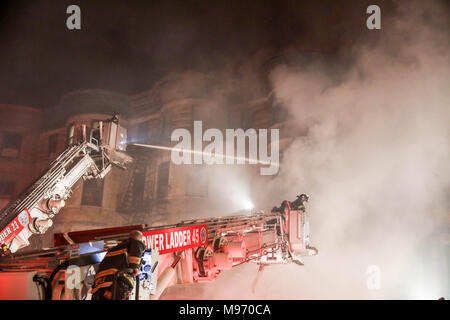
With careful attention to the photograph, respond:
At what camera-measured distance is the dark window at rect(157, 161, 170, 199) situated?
2128 cm

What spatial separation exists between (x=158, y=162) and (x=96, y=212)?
4.82 meters

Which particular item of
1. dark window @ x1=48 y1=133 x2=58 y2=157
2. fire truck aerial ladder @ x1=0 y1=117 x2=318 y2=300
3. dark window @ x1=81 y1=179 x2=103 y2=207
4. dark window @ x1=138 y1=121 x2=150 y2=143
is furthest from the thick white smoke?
dark window @ x1=48 y1=133 x2=58 y2=157

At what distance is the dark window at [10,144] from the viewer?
79.1 feet

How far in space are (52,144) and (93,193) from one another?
5881 millimetres

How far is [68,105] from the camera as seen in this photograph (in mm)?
24281

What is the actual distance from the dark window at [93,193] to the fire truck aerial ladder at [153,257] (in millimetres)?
16078

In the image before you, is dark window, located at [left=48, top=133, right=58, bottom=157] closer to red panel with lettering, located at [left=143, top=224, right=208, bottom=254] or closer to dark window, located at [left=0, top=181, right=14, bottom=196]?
dark window, located at [left=0, top=181, right=14, bottom=196]

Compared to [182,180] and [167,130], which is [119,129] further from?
[167,130]

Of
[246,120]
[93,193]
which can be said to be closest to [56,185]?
[93,193]

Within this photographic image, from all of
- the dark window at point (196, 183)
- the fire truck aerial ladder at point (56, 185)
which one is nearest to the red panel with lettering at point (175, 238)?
the fire truck aerial ladder at point (56, 185)

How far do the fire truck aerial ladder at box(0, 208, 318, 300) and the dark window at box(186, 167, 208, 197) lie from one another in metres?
12.3

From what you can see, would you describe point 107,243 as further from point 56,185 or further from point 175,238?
point 56,185

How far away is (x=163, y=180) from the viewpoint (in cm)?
2173
